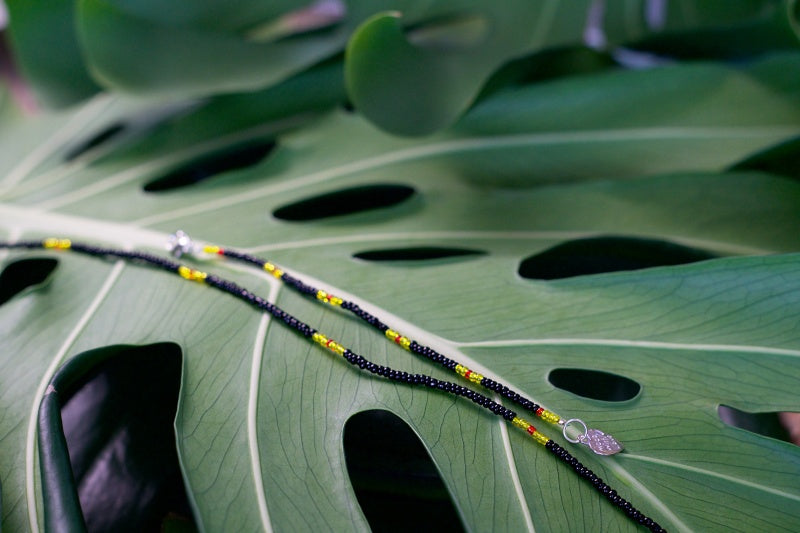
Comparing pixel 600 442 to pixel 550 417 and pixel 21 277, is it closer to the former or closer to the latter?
pixel 550 417

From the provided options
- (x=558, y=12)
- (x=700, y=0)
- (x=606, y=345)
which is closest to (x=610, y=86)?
(x=558, y=12)

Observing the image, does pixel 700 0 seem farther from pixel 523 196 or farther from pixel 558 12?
pixel 523 196

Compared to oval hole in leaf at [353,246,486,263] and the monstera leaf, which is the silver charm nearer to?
the monstera leaf

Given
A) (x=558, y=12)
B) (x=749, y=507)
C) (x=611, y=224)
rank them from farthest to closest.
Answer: (x=558, y=12)
(x=611, y=224)
(x=749, y=507)

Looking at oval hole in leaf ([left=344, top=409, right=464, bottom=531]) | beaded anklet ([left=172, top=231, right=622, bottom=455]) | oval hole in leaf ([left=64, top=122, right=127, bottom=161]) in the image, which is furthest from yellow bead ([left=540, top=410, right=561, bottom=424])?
oval hole in leaf ([left=64, top=122, right=127, bottom=161])

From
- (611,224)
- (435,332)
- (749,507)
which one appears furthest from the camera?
(611,224)

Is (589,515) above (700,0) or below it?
below

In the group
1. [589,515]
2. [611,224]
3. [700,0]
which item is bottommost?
[589,515]
